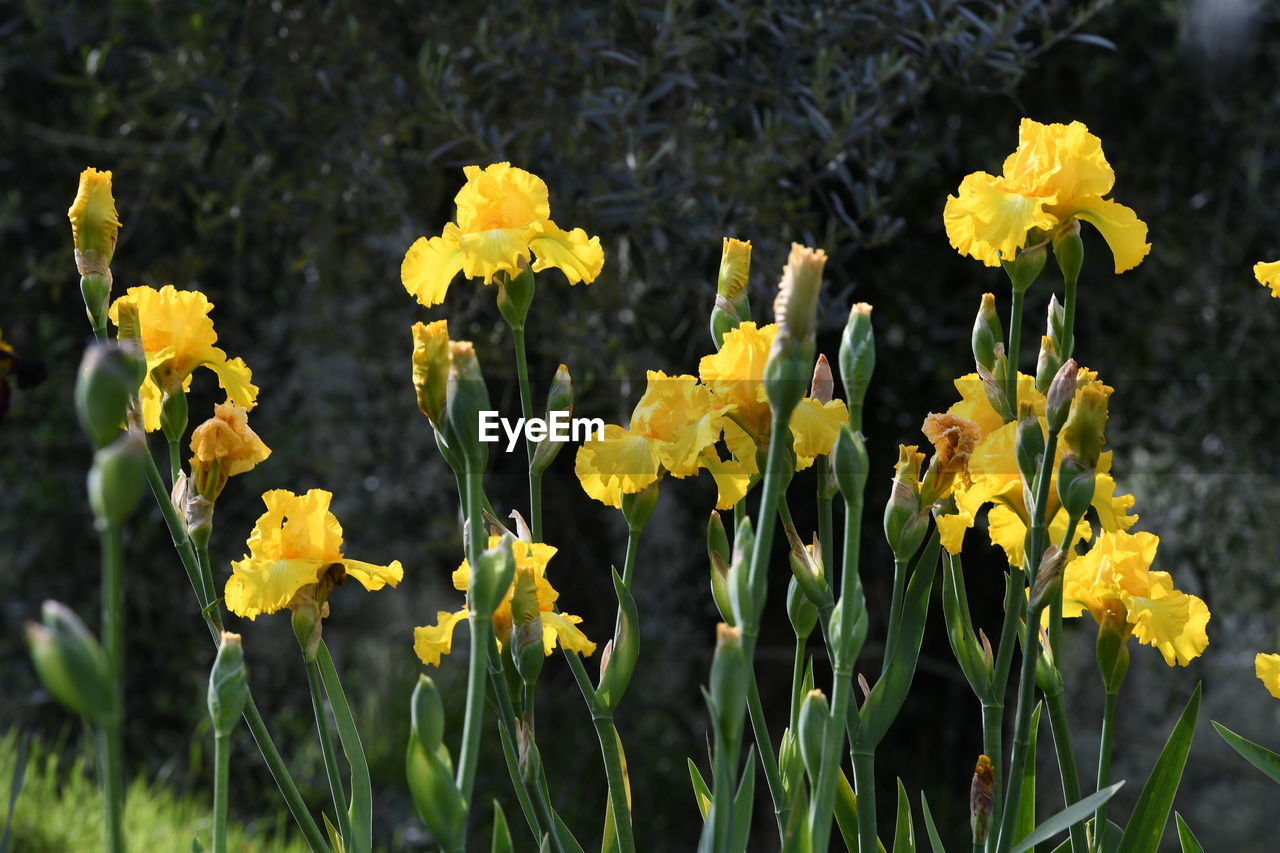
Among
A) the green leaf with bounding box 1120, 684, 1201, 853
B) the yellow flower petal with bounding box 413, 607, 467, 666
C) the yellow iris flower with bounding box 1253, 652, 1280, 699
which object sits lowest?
the green leaf with bounding box 1120, 684, 1201, 853

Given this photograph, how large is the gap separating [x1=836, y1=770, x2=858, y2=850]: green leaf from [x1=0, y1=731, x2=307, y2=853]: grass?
1195 mm

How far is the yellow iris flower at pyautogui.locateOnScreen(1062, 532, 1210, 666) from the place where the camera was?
90cm

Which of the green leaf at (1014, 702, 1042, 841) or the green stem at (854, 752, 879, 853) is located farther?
the green leaf at (1014, 702, 1042, 841)

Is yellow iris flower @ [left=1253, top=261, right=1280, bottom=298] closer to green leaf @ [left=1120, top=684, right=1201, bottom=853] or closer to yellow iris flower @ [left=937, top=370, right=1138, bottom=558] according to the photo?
yellow iris flower @ [left=937, top=370, right=1138, bottom=558]

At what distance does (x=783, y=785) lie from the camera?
882mm

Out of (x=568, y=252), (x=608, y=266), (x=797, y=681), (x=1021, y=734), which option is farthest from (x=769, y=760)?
(x=608, y=266)

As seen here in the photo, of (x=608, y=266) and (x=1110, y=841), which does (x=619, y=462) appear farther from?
(x=608, y=266)

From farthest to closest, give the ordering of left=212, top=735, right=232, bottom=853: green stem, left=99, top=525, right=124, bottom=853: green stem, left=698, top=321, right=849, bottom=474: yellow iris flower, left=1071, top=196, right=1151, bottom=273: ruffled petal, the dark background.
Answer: the dark background < left=1071, top=196, right=1151, bottom=273: ruffled petal < left=698, top=321, right=849, bottom=474: yellow iris flower < left=212, top=735, right=232, bottom=853: green stem < left=99, top=525, right=124, bottom=853: green stem

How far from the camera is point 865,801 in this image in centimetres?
81

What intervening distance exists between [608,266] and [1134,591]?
58.0 inches

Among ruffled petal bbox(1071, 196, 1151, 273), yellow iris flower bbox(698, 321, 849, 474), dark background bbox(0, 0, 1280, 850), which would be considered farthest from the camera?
dark background bbox(0, 0, 1280, 850)

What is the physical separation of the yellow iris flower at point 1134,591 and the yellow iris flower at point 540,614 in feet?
1.17

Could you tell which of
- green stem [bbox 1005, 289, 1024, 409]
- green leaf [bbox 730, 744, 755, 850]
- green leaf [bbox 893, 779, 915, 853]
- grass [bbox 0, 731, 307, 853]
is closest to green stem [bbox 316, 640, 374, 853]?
green leaf [bbox 730, 744, 755, 850]

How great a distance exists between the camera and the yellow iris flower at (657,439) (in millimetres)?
788
